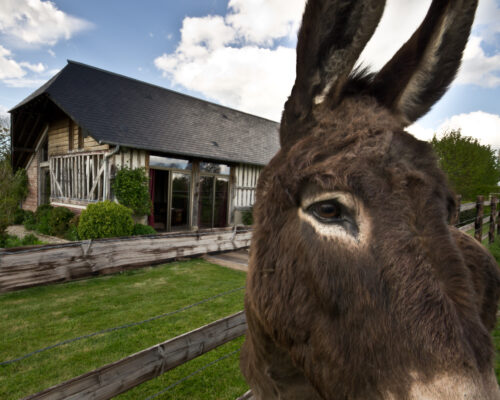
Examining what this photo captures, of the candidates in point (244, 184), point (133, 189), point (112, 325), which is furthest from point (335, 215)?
point (244, 184)

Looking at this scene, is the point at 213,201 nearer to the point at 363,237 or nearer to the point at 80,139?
the point at 80,139

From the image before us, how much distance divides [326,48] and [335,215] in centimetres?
68

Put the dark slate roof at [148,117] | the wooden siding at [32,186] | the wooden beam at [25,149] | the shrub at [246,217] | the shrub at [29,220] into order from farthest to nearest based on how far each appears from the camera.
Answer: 1. the wooden siding at [32,186]
2. the wooden beam at [25,149]
3. the shrub at [246,217]
4. the shrub at [29,220]
5. the dark slate roof at [148,117]

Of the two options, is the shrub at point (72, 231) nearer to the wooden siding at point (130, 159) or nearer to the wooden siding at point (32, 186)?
the wooden siding at point (130, 159)

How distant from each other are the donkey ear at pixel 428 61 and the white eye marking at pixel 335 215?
611 mm

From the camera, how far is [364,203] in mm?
930

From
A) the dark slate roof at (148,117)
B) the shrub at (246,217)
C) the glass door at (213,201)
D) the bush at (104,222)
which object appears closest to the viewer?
the bush at (104,222)

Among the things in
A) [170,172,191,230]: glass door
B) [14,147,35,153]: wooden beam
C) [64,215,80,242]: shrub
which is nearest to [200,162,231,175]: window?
[170,172,191,230]: glass door

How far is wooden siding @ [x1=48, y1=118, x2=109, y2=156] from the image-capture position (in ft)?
38.3

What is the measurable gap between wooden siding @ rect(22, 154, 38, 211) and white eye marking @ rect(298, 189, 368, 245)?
1900 centimetres

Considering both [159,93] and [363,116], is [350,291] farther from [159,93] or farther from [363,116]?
[159,93]

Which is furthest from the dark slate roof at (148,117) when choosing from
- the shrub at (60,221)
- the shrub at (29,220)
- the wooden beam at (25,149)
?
the shrub at (29,220)

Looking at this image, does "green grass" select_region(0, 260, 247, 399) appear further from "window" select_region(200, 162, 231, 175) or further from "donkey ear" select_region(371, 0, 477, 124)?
"window" select_region(200, 162, 231, 175)

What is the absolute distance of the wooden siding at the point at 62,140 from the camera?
38.3 ft
